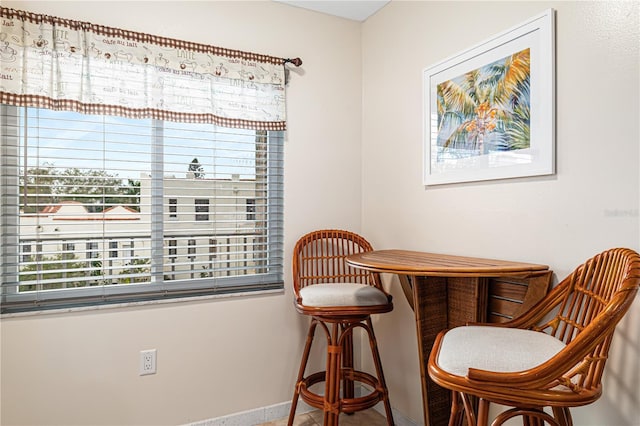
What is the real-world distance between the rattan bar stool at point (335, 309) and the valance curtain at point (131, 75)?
821 millimetres

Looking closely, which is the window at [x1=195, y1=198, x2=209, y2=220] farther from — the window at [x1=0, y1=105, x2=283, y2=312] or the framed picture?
the framed picture

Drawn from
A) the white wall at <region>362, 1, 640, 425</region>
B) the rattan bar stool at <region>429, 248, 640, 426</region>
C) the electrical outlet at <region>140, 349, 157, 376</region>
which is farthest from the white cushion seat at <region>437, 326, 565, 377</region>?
the electrical outlet at <region>140, 349, 157, 376</region>

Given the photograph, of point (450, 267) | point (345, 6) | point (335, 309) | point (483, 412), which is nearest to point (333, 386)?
point (335, 309)

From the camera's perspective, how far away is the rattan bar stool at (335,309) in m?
2.02

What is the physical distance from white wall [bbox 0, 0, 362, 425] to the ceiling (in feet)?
0.17

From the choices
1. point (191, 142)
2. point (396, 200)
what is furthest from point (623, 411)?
point (191, 142)

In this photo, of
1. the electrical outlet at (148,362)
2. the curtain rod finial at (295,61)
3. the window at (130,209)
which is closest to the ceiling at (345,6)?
the curtain rod finial at (295,61)

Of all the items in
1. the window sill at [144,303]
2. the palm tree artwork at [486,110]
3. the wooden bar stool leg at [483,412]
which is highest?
the palm tree artwork at [486,110]

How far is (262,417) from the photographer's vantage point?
2.46 m

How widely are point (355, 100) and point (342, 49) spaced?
0.34 meters

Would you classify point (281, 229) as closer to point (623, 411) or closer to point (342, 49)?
point (342, 49)

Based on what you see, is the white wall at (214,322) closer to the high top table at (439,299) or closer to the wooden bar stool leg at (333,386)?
the wooden bar stool leg at (333,386)

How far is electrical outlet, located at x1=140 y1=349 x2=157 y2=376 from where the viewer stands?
85.9 inches

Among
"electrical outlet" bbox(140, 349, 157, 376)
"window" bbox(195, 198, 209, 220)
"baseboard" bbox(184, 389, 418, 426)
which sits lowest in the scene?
"baseboard" bbox(184, 389, 418, 426)
